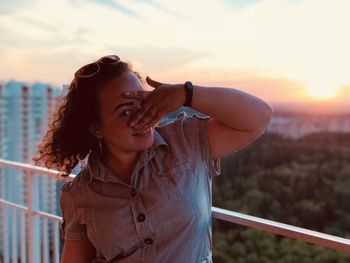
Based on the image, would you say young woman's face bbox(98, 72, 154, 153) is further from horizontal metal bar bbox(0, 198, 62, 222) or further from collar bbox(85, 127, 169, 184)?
horizontal metal bar bbox(0, 198, 62, 222)

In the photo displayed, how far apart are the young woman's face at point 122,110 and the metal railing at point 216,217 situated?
0.43 metres

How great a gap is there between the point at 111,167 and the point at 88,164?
74 millimetres

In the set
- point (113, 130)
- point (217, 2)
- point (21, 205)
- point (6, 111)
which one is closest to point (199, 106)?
point (113, 130)

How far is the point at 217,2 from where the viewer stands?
12.3 feet

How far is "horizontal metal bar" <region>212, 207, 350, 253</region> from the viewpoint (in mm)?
1281

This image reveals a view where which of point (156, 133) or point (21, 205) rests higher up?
point (156, 133)

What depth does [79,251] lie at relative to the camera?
142 centimetres

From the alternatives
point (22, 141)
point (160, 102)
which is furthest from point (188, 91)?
point (22, 141)

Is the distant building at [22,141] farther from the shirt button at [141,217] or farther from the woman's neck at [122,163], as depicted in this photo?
the shirt button at [141,217]

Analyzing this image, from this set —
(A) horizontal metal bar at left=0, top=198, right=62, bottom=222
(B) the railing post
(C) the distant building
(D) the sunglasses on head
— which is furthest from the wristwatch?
(B) the railing post

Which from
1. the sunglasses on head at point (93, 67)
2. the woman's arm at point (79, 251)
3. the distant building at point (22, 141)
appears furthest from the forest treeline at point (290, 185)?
the sunglasses on head at point (93, 67)

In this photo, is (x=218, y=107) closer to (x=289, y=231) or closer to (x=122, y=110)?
(x=122, y=110)

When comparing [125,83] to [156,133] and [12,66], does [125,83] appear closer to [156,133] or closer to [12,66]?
[156,133]

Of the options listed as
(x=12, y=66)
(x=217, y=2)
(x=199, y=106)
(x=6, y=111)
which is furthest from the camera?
(x=12, y=66)
